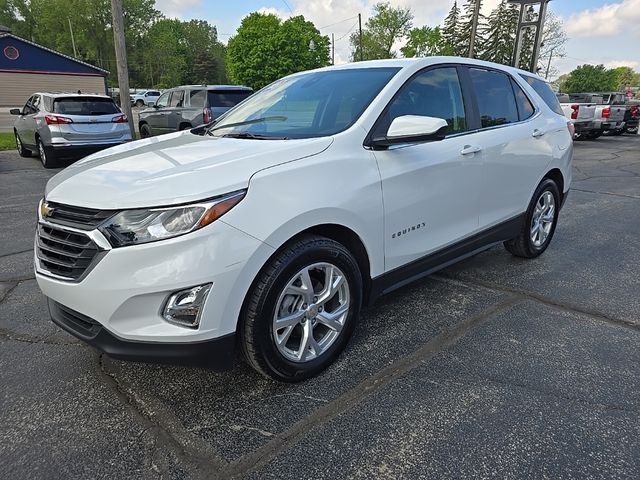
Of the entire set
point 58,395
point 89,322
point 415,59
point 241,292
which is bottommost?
point 58,395

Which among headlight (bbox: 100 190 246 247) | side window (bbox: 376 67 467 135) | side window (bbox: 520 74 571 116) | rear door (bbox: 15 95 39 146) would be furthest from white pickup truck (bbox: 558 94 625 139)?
headlight (bbox: 100 190 246 247)

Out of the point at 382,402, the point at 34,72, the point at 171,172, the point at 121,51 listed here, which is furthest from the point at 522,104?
the point at 34,72

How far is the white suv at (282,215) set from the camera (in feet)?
6.70

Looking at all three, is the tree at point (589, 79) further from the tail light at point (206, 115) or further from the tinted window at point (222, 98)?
the tail light at point (206, 115)

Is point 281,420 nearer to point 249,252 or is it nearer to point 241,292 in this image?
point 241,292

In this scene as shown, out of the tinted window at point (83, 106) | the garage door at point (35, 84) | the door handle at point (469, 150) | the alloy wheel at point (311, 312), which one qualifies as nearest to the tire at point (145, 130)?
the tinted window at point (83, 106)

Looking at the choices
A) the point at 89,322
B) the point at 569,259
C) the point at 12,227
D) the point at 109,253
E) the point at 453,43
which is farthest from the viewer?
the point at 453,43

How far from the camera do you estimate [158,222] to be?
6.67ft

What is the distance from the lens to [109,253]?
6.64ft

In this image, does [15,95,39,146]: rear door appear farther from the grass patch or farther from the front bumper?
the front bumper

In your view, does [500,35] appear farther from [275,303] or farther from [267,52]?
[275,303]

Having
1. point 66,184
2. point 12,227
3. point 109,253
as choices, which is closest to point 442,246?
point 109,253

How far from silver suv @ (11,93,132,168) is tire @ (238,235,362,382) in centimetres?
915

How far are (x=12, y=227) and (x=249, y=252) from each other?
5.01 meters
